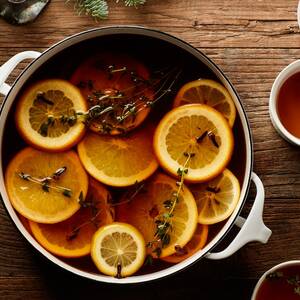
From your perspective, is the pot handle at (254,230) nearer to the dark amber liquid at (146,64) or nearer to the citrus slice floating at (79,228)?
the dark amber liquid at (146,64)

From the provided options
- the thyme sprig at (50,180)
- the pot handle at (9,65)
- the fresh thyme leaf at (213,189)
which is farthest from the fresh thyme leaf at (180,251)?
the pot handle at (9,65)

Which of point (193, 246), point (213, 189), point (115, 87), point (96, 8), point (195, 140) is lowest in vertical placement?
point (193, 246)

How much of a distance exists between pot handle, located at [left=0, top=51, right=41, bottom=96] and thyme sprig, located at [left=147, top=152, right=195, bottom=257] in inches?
14.4

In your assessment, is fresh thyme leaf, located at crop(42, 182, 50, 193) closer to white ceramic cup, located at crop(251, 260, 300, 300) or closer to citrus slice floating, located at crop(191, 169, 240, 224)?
citrus slice floating, located at crop(191, 169, 240, 224)

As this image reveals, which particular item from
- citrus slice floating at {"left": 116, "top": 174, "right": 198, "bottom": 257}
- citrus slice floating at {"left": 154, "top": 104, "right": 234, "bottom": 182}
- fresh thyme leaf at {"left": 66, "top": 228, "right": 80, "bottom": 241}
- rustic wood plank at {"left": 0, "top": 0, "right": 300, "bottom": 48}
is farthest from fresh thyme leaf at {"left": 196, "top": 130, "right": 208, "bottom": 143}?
fresh thyme leaf at {"left": 66, "top": 228, "right": 80, "bottom": 241}

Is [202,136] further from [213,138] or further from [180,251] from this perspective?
[180,251]

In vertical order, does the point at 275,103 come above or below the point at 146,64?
below

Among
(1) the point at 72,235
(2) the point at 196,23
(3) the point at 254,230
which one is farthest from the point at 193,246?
(2) the point at 196,23

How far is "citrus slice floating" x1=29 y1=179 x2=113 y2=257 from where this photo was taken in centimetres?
148

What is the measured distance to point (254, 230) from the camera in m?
1.42

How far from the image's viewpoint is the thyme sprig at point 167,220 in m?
1.44

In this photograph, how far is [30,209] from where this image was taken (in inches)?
57.6

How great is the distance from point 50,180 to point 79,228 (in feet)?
0.38

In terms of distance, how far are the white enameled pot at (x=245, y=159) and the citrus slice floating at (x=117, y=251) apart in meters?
0.02
